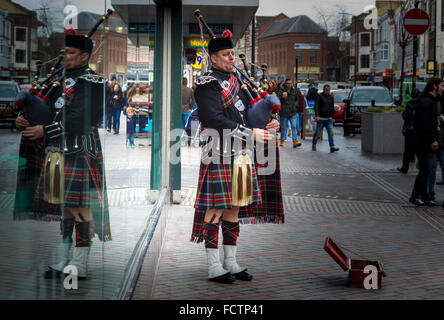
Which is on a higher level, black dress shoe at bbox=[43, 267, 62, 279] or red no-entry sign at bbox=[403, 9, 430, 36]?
red no-entry sign at bbox=[403, 9, 430, 36]

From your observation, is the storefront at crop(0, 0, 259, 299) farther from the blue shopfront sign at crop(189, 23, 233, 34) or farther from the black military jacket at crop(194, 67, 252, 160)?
the blue shopfront sign at crop(189, 23, 233, 34)

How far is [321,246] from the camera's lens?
7.29 metres

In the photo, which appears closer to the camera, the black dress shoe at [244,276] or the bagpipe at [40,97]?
the bagpipe at [40,97]

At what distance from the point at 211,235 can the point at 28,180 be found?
3.78 m

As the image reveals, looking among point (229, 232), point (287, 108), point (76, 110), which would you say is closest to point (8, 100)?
point (76, 110)

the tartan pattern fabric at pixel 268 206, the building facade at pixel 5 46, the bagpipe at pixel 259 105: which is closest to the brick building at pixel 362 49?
the tartan pattern fabric at pixel 268 206

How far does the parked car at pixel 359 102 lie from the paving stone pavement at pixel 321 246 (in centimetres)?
1464

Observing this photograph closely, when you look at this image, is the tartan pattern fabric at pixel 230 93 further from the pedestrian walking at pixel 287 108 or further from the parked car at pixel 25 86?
the pedestrian walking at pixel 287 108

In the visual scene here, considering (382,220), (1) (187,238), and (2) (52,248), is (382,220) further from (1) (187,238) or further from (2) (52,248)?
(2) (52,248)

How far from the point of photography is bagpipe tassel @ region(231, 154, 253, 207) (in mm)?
5625

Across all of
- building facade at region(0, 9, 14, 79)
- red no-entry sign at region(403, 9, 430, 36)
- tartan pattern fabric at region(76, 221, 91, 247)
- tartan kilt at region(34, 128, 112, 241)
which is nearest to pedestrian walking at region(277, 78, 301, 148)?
red no-entry sign at region(403, 9, 430, 36)

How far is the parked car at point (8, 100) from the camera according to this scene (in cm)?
176

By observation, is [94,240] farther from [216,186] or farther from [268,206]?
[268,206]

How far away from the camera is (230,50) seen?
5.71 m
